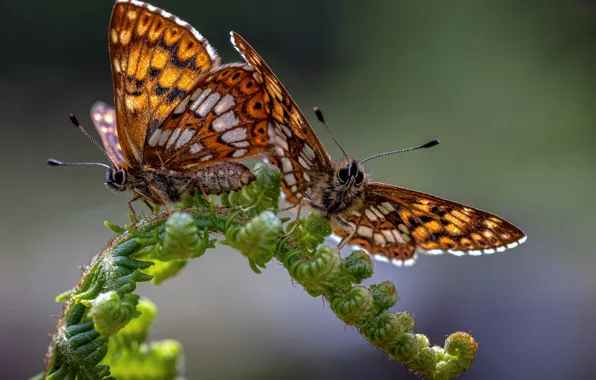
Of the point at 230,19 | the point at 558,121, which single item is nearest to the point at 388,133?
the point at 558,121

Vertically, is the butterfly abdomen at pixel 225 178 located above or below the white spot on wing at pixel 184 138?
below

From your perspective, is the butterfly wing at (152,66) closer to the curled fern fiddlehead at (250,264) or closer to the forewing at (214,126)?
the forewing at (214,126)

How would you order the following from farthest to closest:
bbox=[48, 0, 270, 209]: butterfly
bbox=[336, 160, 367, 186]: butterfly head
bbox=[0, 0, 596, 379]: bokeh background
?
bbox=[0, 0, 596, 379]: bokeh background < bbox=[336, 160, 367, 186]: butterfly head < bbox=[48, 0, 270, 209]: butterfly

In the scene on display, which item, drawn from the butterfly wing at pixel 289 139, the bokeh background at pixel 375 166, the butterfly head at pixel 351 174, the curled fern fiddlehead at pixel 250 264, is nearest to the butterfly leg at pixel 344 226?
the butterfly head at pixel 351 174

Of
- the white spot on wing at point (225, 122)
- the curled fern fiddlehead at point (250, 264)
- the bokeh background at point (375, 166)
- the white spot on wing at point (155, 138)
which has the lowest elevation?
the curled fern fiddlehead at point (250, 264)

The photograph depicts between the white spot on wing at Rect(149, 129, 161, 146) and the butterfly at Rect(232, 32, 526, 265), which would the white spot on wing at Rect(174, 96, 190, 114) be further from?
the butterfly at Rect(232, 32, 526, 265)

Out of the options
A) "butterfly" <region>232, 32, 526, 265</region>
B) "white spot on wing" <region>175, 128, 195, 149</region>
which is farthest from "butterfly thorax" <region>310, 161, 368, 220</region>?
"white spot on wing" <region>175, 128, 195, 149</region>

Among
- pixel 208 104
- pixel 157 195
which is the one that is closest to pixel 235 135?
pixel 208 104
